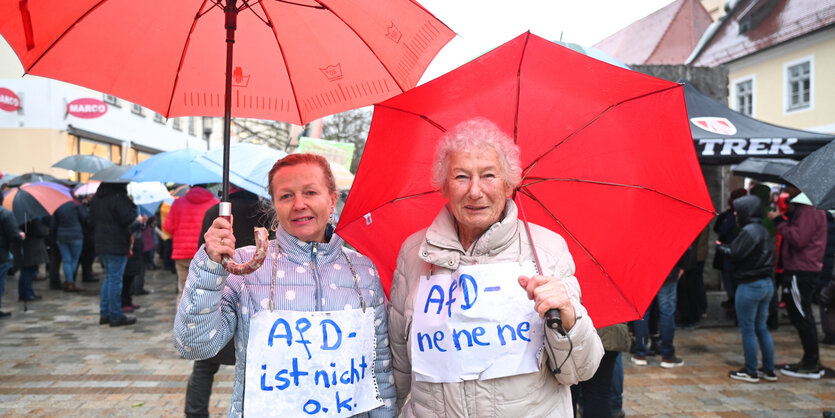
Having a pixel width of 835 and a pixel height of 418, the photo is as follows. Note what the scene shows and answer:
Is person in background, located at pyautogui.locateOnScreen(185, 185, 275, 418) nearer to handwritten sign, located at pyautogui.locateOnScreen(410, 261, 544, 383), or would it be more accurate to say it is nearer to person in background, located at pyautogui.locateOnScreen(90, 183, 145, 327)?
handwritten sign, located at pyautogui.locateOnScreen(410, 261, 544, 383)

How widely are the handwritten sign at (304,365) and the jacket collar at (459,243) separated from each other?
1.31ft

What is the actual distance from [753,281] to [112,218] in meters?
8.00

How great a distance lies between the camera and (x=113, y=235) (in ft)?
25.0

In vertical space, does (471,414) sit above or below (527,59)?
below

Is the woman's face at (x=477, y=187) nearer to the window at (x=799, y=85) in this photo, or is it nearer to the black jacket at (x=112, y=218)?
the black jacket at (x=112, y=218)

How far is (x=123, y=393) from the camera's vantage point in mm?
5258

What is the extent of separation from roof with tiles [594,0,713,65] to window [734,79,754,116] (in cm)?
574

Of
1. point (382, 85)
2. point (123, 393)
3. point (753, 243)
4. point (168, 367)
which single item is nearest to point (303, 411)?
point (382, 85)

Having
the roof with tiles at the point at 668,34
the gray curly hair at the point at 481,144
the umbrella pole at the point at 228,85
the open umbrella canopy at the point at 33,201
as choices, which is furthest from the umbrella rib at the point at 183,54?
the roof with tiles at the point at 668,34

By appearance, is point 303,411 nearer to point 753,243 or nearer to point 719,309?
point 753,243

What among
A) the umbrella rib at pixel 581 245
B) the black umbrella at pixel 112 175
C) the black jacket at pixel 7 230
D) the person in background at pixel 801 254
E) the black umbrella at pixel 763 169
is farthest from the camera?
the black umbrella at pixel 763 169

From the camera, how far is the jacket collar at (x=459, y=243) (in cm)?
204

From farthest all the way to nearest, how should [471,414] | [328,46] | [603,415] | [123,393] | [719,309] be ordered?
[719,309] → [123,393] → [603,415] → [328,46] → [471,414]

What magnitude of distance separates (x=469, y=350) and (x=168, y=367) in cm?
528
